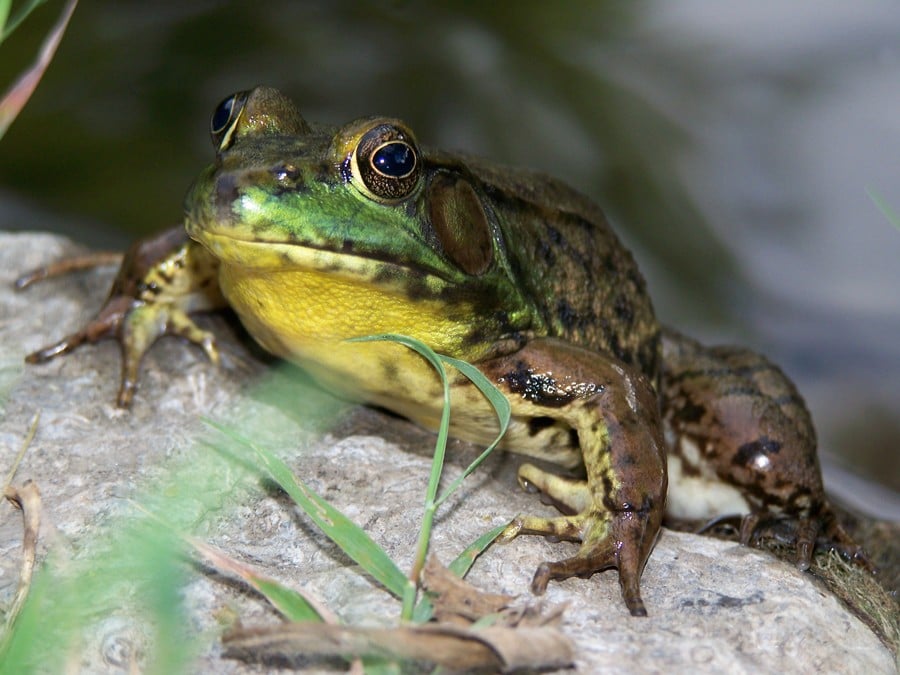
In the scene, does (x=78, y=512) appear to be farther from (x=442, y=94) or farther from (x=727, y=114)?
(x=727, y=114)

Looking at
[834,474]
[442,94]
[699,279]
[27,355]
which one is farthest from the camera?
[442,94]

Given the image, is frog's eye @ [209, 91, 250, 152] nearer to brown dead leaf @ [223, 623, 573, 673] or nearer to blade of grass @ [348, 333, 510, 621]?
blade of grass @ [348, 333, 510, 621]

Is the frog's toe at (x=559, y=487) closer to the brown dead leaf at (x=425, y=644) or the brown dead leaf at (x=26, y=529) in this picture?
the brown dead leaf at (x=425, y=644)

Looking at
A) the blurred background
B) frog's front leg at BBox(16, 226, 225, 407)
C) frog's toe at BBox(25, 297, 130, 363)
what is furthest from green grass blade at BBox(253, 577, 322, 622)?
the blurred background

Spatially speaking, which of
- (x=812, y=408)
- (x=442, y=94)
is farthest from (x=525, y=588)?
(x=442, y=94)

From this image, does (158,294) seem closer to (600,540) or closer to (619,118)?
(600,540)
